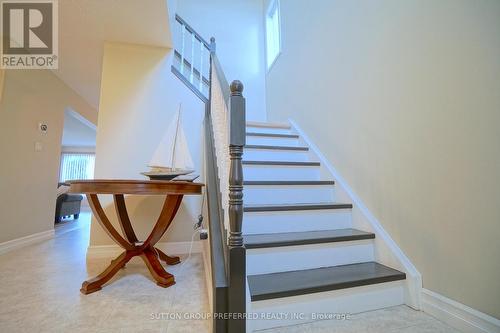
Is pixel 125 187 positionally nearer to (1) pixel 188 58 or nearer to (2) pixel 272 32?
(1) pixel 188 58

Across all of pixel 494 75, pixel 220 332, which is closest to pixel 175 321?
pixel 220 332

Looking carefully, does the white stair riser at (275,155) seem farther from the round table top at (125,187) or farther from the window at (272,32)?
the window at (272,32)

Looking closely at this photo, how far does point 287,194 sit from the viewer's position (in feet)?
5.85

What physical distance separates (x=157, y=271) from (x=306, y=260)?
97 cm

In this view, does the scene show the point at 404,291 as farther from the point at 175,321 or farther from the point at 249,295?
the point at 175,321

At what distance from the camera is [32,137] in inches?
107

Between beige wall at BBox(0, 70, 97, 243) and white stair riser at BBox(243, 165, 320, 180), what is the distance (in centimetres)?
248

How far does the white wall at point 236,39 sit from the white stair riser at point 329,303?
3.10m

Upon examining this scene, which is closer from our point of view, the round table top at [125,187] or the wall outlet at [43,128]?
the round table top at [125,187]

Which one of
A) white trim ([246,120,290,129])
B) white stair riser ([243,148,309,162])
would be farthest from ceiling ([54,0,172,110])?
white stair riser ([243,148,309,162])

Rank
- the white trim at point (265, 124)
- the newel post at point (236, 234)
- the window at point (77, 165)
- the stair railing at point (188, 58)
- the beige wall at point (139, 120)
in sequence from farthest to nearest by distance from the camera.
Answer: the window at point (77, 165) → the white trim at point (265, 124) → the stair railing at point (188, 58) → the beige wall at point (139, 120) → the newel post at point (236, 234)

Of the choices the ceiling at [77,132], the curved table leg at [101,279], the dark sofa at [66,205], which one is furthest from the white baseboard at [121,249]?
the dark sofa at [66,205]

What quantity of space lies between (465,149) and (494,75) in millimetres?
299

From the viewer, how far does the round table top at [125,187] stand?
1.37 metres
